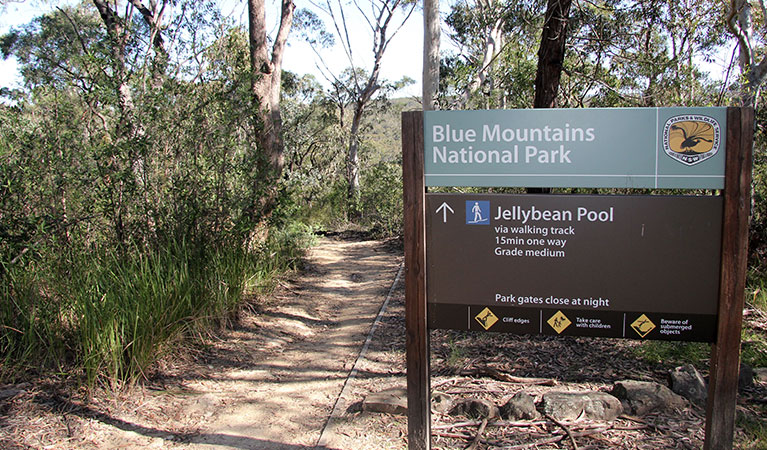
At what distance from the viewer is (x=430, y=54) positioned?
9398 millimetres

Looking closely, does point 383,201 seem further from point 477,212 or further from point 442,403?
point 477,212

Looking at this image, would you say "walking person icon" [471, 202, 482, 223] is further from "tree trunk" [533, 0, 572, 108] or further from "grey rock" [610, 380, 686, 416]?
"tree trunk" [533, 0, 572, 108]

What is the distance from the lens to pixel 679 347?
5133 mm

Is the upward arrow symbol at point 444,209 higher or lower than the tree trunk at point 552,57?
lower

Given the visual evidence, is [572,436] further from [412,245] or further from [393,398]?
[412,245]

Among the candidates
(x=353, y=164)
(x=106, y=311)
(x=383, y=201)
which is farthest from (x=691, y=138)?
(x=353, y=164)

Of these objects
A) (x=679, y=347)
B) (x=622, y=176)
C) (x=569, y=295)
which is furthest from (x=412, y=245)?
(x=679, y=347)

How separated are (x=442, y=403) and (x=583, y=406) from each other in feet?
3.05

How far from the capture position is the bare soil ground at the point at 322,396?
360 cm

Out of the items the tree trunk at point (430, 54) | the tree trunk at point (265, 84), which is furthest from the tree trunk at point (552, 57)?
the tree trunk at point (265, 84)

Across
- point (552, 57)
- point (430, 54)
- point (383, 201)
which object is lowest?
point (383, 201)

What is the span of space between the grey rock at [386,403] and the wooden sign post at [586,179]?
3.10 ft

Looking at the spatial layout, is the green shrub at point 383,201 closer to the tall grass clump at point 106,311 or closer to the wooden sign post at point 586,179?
the tall grass clump at point 106,311

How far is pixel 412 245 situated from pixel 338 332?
3.60m
